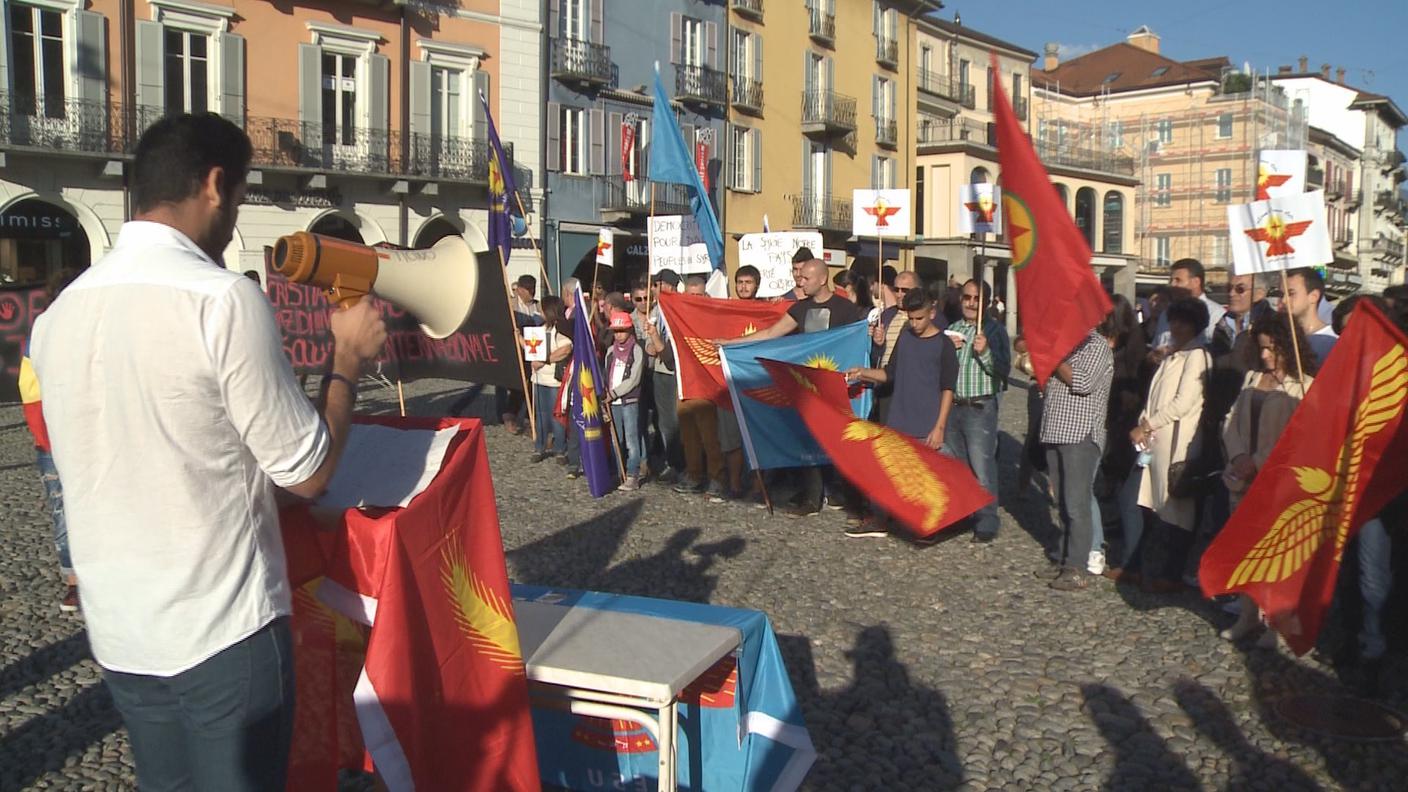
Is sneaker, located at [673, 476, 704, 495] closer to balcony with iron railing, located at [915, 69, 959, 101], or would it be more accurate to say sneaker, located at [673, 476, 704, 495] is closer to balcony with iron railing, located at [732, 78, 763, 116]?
balcony with iron railing, located at [732, 78, 763, 116]

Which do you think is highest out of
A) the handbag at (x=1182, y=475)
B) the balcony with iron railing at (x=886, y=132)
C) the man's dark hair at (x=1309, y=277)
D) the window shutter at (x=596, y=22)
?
the window shutter at (x=596, y=22)

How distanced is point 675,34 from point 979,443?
27.8 m

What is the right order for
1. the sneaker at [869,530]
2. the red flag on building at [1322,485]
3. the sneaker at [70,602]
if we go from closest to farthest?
the red flag on building at [1322,485] < the sneaker at [70,602] < the sneaker at [869,530]

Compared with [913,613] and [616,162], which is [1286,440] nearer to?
[913,613]

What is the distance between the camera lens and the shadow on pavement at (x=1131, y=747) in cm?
443

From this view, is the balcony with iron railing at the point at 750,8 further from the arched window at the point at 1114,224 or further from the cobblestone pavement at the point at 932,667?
the cobblestone pavement at the point at 932,667

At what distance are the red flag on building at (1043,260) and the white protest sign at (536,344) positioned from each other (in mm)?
6224

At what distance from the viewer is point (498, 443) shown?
13.4 m

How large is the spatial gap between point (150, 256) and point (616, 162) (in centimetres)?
3051

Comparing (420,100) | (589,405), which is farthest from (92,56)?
(589,405)

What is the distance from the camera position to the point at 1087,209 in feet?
181

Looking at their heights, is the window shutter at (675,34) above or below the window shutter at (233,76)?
above

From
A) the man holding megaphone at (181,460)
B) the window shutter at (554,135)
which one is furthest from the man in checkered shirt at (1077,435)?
the window shutter at (554,135)

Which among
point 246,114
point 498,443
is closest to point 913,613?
point 498,443
